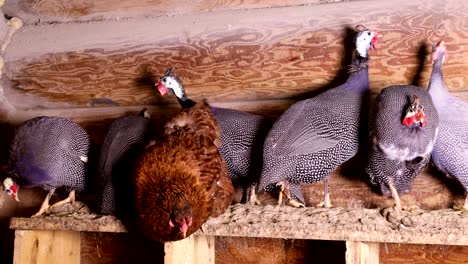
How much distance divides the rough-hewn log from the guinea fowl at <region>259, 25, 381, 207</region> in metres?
0.09

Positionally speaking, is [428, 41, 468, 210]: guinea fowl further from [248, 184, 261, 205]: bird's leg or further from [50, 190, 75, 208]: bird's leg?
[50, 190, 75, 208]: bird's leg

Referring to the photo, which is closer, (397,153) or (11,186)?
(397,153)

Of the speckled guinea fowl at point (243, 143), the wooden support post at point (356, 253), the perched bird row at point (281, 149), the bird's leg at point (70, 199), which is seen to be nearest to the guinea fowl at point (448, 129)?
the perched bird row at point (281, 149)

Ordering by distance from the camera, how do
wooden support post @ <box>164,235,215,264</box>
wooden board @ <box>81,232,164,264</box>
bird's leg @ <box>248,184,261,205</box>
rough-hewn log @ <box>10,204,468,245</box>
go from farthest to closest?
wooden board @ <box>81,232,164,264</box> → bird's leg @ <box>248,184,261,205</box> → wooden support post @ <box>164,235,215,264</box> → rough-hewn log @ <box>10,204,468,245</box>

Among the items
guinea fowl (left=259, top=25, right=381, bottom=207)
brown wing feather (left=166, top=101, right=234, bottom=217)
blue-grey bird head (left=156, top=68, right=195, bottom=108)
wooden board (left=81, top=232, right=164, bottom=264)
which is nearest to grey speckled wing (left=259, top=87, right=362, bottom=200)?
guinea fowl (left=259, top=25, right=381, bottom=207)

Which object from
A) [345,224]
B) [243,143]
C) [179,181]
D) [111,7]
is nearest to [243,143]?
[243,143]

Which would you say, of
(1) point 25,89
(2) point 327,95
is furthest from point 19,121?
(2) point 327,95

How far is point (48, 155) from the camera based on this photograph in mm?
1588

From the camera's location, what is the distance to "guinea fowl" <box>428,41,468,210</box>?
1.32 m

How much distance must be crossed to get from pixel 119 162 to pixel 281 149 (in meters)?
0.44

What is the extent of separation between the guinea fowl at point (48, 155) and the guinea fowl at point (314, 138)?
58 centimetres

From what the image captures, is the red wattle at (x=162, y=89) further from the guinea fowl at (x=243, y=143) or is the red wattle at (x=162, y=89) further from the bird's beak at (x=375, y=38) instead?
the bird's beak at (x=375, y=38)

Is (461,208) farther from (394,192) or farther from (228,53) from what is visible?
(228,53)

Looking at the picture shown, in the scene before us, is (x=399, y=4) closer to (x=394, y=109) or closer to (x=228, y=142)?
(x=394, y=109)
